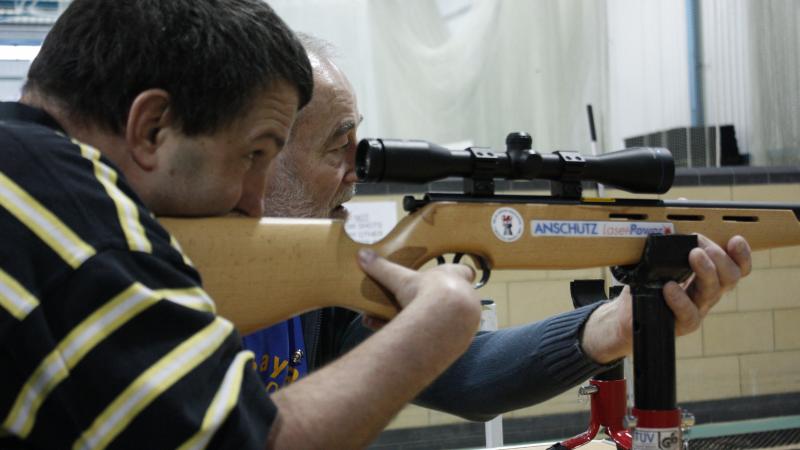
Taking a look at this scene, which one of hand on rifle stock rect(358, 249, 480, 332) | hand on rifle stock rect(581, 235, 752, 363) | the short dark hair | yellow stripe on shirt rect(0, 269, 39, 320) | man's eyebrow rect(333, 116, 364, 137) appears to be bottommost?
hand on rifle stock rect(581, 235, 752, 363)

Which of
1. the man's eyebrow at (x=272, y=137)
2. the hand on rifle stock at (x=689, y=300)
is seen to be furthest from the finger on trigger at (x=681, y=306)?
the man's eyebrow at (x=272, y=137)

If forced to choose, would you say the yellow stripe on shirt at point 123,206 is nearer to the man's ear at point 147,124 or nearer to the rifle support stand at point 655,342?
the man's ear at point 147,124

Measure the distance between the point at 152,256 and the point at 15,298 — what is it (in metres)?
0.11

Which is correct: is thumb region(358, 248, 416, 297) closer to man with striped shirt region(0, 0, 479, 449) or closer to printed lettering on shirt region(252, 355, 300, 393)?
man with striped shirt region(0, 0, 479, 449)

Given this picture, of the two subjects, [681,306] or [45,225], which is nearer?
[45,225]

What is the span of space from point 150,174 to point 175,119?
0.20ft

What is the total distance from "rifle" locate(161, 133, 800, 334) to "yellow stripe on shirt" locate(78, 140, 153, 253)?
13 cm

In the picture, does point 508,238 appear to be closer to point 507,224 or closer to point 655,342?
point 507,224

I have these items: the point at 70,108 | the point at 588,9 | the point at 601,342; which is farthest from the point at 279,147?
the point at 588,9

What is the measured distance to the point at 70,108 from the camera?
2.62 ft

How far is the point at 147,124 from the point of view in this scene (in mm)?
790

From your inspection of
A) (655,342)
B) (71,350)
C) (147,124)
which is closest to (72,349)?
(71,350)

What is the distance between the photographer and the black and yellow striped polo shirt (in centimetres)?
63

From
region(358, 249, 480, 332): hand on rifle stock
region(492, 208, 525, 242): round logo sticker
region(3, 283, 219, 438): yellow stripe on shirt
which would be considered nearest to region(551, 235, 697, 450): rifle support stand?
region(492, 208, 525, 242): round logo sticker
